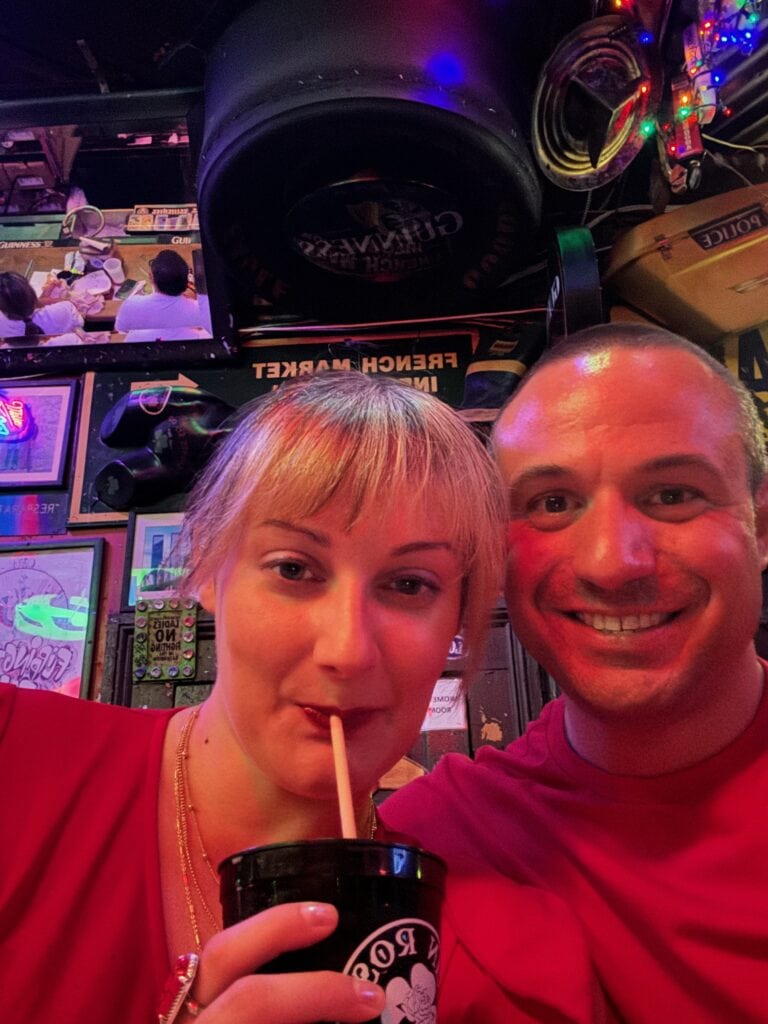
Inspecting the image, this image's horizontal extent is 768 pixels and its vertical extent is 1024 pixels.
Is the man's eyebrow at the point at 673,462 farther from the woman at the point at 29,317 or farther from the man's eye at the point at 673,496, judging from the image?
the woman at the point at 29,317

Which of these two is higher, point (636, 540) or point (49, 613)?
point (49, 613)

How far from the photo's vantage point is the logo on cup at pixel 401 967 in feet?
1.69

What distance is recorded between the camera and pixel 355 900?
515mm

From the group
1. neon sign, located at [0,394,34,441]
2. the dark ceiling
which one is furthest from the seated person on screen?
neon sign, located at [0,394,34,441]

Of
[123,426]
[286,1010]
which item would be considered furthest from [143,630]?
[286,1010]

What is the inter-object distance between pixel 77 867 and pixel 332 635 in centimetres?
39

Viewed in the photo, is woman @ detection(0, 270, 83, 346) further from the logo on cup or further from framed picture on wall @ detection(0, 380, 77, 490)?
the logo on cup

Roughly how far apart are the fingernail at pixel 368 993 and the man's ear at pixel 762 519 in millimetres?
1024

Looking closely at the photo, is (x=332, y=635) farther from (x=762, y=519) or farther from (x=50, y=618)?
(x=50, y=618)

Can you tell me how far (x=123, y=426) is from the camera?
9.91 ft

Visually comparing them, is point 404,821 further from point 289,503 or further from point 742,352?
point 742,352

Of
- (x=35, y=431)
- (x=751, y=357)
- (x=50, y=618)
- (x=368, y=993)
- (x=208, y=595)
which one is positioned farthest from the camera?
(x=35, y=431)

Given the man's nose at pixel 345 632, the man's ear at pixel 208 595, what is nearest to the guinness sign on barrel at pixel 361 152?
the man's ear at pixel 208 595

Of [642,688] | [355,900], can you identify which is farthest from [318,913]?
[642,688]
